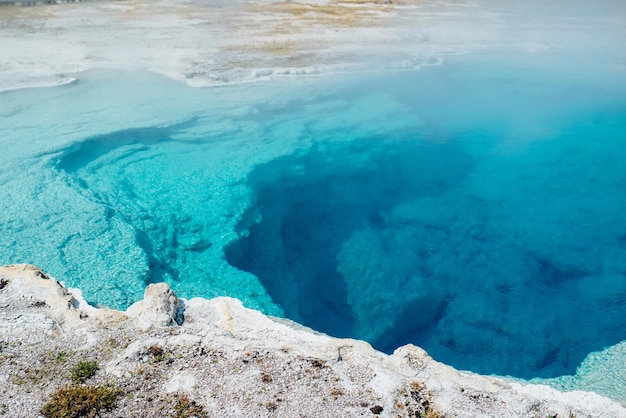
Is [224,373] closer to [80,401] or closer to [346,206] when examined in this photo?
[80,401]

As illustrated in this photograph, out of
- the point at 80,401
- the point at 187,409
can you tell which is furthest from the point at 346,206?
the point at 80,401

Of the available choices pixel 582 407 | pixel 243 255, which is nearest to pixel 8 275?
pixel 243 255

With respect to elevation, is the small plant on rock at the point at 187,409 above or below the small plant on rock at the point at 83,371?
below

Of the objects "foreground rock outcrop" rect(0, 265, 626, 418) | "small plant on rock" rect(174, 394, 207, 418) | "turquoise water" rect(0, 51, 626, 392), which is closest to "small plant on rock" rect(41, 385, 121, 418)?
"foreground rock outcrop" rect(0, 265, 626, 418)

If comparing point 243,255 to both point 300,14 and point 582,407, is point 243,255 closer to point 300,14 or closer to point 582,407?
point 582,407

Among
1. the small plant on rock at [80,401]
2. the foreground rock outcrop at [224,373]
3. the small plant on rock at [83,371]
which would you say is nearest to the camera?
the small plant on rock at [80,401]

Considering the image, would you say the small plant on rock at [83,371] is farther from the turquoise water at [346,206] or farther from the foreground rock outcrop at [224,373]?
the turquoise water at [346,206]

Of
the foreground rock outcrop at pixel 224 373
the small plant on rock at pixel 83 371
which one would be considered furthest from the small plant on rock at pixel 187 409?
the small plant on rock at pixel 83 371

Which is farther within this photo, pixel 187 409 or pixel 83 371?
pixel 83 371
